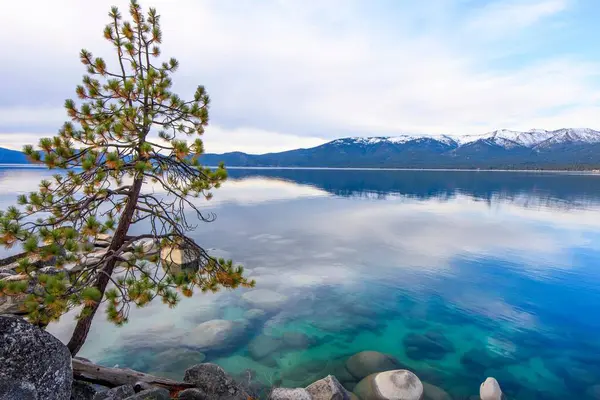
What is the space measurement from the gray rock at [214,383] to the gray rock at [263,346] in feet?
13.8

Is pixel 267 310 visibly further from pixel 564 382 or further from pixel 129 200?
pixel 564 382

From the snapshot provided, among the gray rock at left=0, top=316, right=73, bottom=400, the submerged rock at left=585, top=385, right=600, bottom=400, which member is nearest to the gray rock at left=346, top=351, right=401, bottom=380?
the submerged rock at left=585, top=385, right=600, bottom=400

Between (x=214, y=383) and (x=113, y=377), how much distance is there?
298 centimetres

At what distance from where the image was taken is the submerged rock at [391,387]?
36.4 ft

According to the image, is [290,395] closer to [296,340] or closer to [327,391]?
[327,391]

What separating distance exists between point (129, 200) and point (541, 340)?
819 inches

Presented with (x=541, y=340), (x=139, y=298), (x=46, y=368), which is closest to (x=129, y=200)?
(x=139, y=298)

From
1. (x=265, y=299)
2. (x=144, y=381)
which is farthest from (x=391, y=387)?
(x=265, y=299)

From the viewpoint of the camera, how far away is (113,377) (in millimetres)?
9039

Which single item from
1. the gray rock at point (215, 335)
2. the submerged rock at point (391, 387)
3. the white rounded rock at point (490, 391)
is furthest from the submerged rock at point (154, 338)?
the white rounded rock at point (490, 391)

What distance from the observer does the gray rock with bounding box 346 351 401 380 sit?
13039 millimetres

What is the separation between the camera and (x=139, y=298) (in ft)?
24.5

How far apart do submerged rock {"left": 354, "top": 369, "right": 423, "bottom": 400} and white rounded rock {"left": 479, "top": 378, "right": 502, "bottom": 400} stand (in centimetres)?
253

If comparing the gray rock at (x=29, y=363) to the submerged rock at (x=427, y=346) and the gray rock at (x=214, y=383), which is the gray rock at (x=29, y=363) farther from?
the submerged rock at (x=427, y=346)
